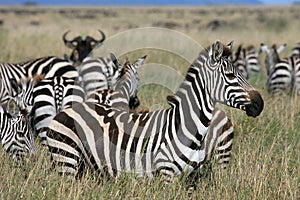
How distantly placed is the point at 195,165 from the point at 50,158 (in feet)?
5.22

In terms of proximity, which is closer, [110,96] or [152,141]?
[152,141]

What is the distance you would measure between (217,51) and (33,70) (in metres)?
5.04

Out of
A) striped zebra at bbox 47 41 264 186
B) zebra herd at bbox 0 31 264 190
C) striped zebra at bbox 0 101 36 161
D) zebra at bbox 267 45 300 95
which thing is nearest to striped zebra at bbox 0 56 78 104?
zebra herd at bbox 0 31 264 190

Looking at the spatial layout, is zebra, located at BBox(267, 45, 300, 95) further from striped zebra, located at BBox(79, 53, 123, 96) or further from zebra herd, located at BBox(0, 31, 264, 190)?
zebra herd, located at BBox(0, 31, 264, 190)

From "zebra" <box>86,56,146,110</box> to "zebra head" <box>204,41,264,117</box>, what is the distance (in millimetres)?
2001

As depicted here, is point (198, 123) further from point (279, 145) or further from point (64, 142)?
point (279, 145)

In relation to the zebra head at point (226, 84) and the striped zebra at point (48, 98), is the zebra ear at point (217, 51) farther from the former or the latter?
the striped zebra at point (48, 98)

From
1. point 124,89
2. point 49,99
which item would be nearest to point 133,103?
point 124,89

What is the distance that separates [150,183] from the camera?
445 centimetres

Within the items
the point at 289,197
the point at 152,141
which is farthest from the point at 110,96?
the point at 289,197

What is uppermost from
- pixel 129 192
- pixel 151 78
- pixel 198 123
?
pixel 151 78

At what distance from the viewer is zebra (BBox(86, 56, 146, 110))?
260 inches

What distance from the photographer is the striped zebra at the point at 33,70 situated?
8.26 meters

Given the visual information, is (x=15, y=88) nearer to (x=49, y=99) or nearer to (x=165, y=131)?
(x=49, y=99)
